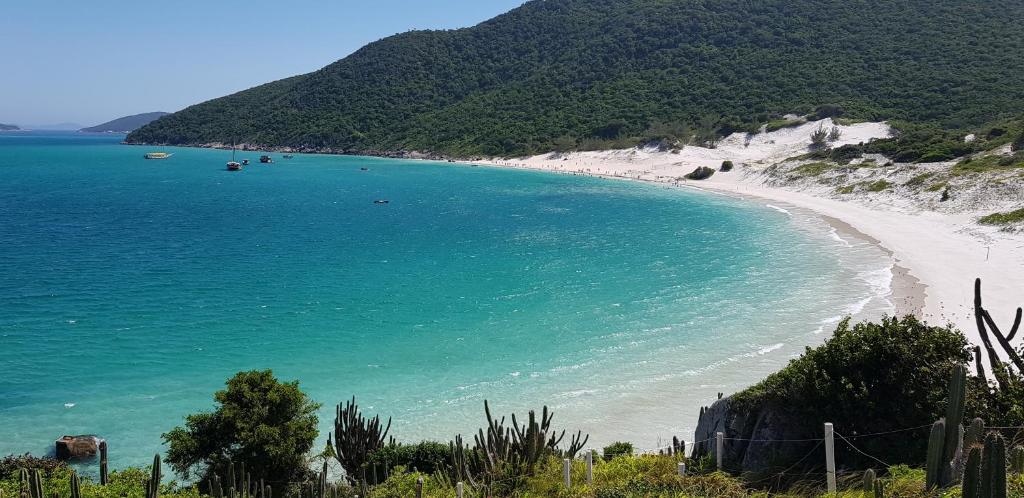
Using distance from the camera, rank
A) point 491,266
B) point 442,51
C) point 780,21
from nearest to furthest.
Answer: point 491,266, point 780,21, point 442,51

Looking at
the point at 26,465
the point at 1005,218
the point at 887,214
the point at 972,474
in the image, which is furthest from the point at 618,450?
the point at 887,214

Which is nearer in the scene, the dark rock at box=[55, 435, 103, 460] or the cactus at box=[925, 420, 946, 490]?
the cactus at box=[925, 420, 946, 490]

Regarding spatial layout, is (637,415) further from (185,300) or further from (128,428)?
(185,300)

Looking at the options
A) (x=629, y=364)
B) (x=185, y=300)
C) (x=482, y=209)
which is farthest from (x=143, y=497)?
(x=482, y=209)

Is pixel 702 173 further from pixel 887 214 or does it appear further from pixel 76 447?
pixel 76 447

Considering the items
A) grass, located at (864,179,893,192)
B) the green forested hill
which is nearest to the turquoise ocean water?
grass, located at (864,179,893,192)

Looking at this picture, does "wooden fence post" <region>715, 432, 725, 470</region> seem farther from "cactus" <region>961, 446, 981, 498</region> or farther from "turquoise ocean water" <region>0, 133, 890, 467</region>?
"cactus" <region>961, 446, 981, 498</region>

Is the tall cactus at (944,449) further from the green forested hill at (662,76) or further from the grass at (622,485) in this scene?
the green forested hill at (662,76)
